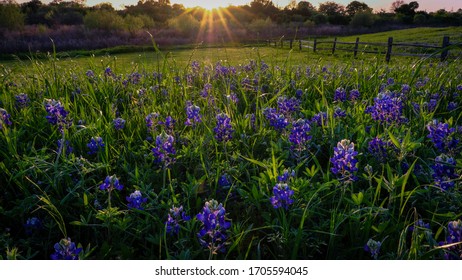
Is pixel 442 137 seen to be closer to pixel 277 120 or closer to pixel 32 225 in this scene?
pixel 277 120

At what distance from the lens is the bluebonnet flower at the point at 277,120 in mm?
2945

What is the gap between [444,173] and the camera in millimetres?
2219

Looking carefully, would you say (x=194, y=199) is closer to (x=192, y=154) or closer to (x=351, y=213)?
(x=192, y=154)

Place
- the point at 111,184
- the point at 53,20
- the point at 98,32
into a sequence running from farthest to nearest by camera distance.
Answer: the point at 53,20 → the point at 98,32 → the point at 111,184

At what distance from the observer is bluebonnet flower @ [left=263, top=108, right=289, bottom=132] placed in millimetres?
2945

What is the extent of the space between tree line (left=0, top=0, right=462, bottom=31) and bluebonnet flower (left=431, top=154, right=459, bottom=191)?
4639 cm

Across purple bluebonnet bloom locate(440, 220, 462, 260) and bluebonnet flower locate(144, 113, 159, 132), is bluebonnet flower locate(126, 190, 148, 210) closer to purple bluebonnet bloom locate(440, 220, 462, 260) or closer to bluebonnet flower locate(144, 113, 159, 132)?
bluebonnet flower locate(144, 113, 159, 132)

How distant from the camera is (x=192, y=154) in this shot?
277cm

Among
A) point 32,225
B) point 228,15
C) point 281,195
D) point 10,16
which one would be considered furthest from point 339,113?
point 228,15

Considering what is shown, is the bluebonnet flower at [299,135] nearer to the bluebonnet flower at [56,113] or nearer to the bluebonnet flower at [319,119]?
the bluebonnet flower at [319,119]

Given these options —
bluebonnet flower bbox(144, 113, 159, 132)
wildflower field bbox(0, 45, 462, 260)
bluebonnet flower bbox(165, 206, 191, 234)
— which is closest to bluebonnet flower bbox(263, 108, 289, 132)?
wildflower field bbox(0, 45, 462, 260)

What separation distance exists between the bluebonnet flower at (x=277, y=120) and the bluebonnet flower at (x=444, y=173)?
1.15 m

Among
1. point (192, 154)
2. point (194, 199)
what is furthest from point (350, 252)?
point (192, 154)
